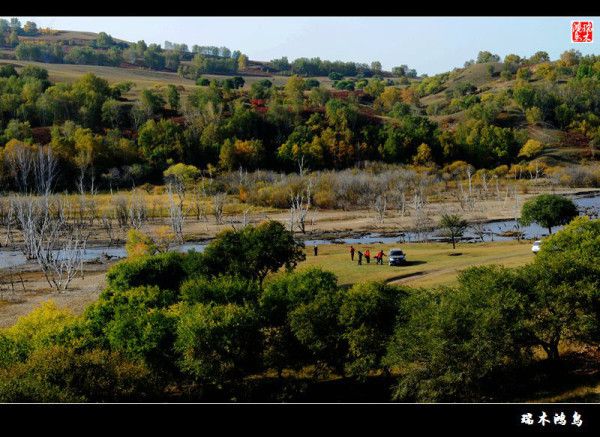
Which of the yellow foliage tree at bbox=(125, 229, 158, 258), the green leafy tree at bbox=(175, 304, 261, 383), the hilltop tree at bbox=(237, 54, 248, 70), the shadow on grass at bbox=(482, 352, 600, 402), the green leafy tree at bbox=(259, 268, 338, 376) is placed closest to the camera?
the shadow on grass at bbox=(482, 352, 600, 402)

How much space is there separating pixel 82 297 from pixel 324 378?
18.1m

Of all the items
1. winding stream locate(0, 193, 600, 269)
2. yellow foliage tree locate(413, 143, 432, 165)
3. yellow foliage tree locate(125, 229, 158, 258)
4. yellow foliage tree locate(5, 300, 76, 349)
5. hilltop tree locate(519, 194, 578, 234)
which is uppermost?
yellow foliage tree locate(413, 143, 432, 165)

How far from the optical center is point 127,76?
135m

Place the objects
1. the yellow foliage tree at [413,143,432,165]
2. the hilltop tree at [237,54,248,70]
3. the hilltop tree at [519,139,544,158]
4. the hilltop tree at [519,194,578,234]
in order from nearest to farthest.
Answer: the hilltop tree at [519,194,578,234]
the hilltop tree at [519,139,544,158]
the yellow foliage tree at [413,143,432,165]
the hilltop tree at [237,54,248,70]

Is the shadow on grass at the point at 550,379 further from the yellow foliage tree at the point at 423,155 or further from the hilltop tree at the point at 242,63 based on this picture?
the hilltop tree at the point at 242,63

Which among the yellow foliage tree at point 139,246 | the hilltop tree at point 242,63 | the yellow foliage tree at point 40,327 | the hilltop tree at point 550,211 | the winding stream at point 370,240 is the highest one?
the hilltop tree at point 242,63

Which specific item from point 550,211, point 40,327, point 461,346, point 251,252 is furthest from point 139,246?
point 550,211

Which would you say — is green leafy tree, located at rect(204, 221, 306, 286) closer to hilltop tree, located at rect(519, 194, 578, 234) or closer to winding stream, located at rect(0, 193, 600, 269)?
winding stream, located at rect(0, 193, 600, 269)

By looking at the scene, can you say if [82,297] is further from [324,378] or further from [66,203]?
[66,203]

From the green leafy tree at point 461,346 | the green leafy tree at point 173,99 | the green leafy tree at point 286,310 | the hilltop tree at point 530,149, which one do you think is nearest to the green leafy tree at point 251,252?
the green leafy tree at point 286,310

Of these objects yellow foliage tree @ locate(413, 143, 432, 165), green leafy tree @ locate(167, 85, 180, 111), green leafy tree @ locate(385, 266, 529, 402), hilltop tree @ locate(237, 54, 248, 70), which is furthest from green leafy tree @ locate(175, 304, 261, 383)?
hilltop tree @ locate(237, 54, 248, 70)

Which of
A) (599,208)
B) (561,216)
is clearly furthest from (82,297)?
(599,208)

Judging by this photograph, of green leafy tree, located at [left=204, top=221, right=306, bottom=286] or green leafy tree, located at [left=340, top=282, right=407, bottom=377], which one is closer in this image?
green leafy tree, located at [left=340, top=282, right=407, bottom=377]

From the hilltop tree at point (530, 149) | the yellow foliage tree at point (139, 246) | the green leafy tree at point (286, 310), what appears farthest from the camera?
the hilltop tree at point (530, 149)
